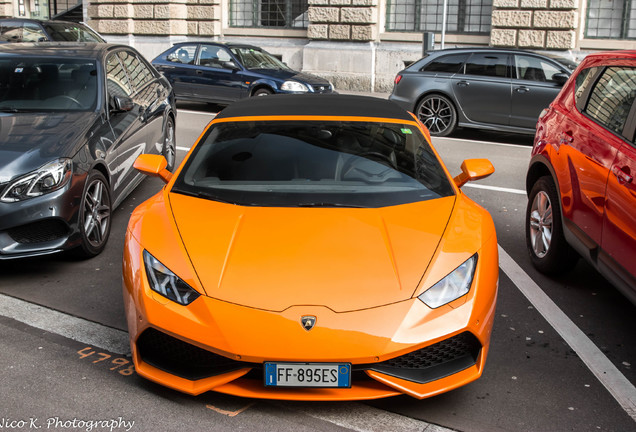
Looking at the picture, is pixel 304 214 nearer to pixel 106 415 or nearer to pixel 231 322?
pixel 231 322

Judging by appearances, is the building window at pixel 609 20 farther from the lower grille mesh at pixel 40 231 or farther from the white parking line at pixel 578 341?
the lower grille mesh at pixel 40 231

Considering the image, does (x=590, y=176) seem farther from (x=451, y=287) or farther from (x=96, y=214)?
(x=96, y=214)

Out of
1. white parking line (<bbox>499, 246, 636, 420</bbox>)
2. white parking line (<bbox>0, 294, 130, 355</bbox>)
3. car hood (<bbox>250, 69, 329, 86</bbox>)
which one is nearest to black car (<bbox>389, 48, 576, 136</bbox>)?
car hood (<bbox>250, 69, 329, 86</bbox>)

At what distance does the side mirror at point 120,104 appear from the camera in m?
6.60

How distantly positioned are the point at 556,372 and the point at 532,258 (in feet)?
6.45

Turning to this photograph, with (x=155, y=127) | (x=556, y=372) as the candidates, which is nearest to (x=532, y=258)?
(x=556, y=372)

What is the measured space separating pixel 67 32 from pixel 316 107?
13370mm

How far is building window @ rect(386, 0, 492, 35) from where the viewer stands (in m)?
19.6

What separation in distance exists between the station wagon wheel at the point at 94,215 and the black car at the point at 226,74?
870cm

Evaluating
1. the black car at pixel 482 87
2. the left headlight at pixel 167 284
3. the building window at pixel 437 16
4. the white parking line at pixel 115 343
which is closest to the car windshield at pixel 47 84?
the white parking line at pixel 115 343

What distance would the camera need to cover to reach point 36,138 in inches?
227

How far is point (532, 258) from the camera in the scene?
19.6 feet

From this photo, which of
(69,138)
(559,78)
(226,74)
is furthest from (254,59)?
(69,138)

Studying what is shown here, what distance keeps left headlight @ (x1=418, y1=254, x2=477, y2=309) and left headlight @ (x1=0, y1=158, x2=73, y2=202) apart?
304 cm
